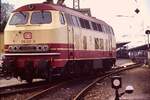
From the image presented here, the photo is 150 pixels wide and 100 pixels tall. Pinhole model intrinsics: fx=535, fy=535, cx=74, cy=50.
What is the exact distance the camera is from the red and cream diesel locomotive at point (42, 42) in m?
20.9

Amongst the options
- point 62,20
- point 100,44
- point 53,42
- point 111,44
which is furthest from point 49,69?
point 111,44

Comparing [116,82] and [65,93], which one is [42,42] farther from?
[116,82]

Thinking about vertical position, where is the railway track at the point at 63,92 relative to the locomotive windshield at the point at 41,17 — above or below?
below

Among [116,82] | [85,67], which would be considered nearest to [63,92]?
[85,67]

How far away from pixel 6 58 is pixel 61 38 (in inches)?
92.1

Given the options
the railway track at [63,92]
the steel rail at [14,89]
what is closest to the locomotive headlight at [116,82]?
the railway track at [63,92]

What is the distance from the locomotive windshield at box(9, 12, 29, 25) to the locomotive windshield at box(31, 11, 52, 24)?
12.0 inches

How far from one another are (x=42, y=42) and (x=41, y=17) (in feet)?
4.62

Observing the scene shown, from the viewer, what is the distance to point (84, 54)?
2519 cm

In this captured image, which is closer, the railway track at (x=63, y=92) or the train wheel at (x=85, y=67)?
the railway track at (x=63, y=92)

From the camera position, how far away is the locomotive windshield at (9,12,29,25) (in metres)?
22.2

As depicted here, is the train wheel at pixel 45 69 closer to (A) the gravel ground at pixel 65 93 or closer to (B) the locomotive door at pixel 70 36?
(A) the gravel ground at pixel 65 93

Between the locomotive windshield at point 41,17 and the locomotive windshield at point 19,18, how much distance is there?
31cm

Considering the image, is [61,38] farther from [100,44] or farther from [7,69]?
[100,44]
